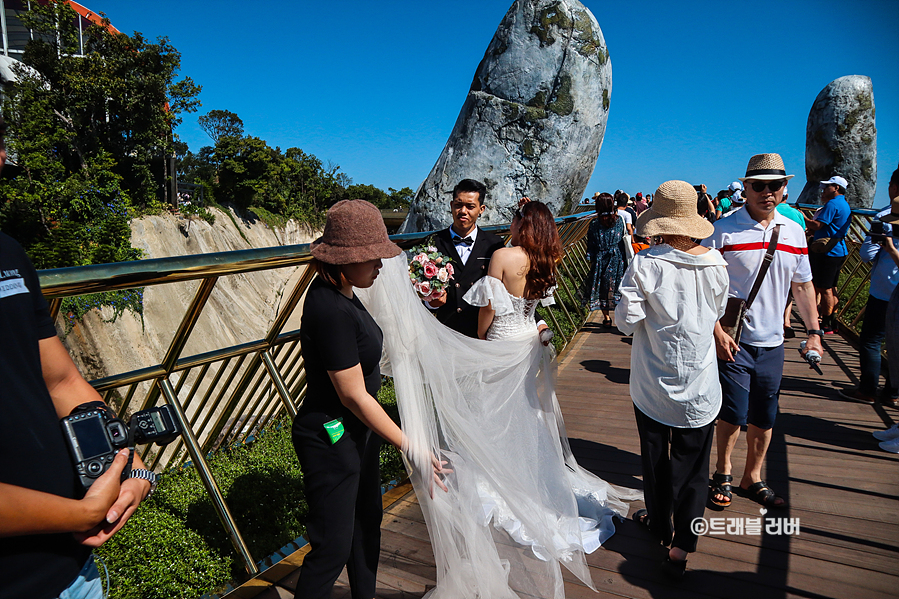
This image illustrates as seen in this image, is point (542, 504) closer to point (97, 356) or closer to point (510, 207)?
point (510, 207)

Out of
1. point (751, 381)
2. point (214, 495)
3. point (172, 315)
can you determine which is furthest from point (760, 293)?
point (172, 315)

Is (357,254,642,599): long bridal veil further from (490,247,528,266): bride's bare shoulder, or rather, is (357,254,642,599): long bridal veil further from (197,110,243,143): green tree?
(197,110,243,143): green tree

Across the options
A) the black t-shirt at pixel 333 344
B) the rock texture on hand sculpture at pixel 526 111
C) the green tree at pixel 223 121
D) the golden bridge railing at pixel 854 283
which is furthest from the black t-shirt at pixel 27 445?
the green tree at pixel 223 121

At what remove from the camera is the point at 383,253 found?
1.58 meters

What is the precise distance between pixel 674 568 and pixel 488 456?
0.95 meters

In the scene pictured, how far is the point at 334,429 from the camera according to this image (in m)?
1.63

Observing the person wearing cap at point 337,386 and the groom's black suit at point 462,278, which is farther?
the groom's black suit at point 462,278

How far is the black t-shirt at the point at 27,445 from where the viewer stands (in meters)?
0.85

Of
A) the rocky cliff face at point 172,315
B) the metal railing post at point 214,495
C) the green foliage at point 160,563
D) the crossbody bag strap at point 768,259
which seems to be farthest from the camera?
the rocky cliff face at point 172,315

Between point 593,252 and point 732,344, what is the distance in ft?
14.1

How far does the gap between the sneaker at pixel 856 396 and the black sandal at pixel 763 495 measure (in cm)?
→ 210

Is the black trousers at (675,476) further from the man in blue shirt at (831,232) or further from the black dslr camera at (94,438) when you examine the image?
the man in blue shirt at (831,232)

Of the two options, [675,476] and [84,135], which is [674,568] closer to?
[675,476]

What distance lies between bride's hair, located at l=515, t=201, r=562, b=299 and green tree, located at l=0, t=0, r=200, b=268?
21485 millimetres
